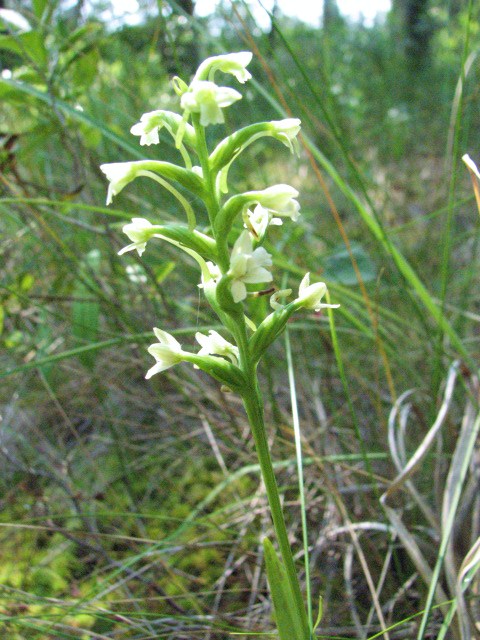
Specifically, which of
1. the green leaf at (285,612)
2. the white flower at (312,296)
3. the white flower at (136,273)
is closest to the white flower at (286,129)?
the white flower at (312,296)

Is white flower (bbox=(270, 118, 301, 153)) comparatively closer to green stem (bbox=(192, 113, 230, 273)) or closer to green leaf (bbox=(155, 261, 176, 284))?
green stem (bbox=(192, 113, 230, 273))

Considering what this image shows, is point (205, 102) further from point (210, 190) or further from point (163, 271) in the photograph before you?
point (163, 271)

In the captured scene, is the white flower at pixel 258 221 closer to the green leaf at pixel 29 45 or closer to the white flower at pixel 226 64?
the white flower at pixel 226 64

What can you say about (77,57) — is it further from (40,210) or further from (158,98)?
(158,98)

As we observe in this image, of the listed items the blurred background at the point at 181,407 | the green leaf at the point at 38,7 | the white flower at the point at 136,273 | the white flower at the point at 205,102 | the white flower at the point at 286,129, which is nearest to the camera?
the white flower at the point at 205,102

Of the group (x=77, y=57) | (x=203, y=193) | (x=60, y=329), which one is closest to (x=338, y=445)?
(x=60, y=329)

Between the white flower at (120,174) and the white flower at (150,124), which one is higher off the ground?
the white flower at (150,124)

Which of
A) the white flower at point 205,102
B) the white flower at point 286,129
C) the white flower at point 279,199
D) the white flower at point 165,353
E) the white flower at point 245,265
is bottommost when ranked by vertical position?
the white flower at point 165,353

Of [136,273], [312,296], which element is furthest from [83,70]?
[312,296]
